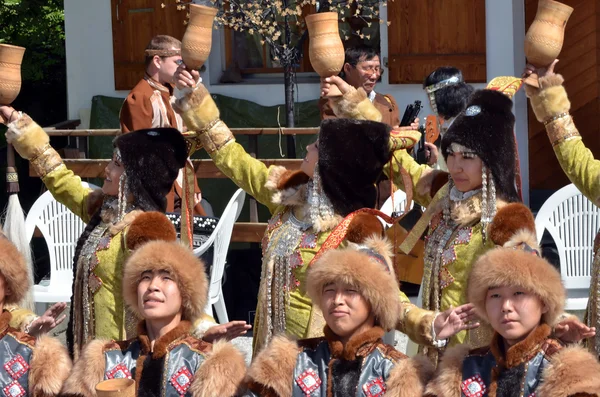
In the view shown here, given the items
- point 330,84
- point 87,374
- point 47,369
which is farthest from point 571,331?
point 47,369

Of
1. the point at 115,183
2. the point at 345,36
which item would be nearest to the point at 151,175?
the point at 115,183

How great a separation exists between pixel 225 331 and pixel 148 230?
61 cm

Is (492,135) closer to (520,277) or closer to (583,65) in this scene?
(520,277)

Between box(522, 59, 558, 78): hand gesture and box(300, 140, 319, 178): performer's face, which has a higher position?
box(522, 59, 558, 78): hand gesture

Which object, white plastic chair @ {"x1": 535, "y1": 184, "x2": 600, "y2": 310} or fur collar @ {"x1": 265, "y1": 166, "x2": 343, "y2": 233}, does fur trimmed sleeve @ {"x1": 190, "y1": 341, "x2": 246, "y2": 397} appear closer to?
fur collar @ {"x1": 265, "y1": 166, "x2": 343, "y2": 233}

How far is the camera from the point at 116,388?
10.9 ft

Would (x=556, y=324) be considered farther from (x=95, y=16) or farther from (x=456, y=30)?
(x=95, y=16)

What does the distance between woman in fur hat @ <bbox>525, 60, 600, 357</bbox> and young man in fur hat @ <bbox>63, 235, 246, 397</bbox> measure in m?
1.37

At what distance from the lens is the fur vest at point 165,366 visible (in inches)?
140

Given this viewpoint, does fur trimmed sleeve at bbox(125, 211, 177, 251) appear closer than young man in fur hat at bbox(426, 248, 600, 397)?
No

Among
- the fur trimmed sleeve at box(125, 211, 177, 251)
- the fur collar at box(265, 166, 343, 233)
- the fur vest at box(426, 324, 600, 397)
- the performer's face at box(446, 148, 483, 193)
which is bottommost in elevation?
the fur vest at box(426, 324, 600, 397)

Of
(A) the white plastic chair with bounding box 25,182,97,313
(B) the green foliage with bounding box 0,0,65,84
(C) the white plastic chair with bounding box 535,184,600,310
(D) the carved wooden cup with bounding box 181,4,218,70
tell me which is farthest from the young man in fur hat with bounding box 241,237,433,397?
(B) the green foliage with bounding box 0,0,65,84

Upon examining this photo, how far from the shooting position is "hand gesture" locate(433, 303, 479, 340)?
3539 millimetres

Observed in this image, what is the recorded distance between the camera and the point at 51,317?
3965 mm
